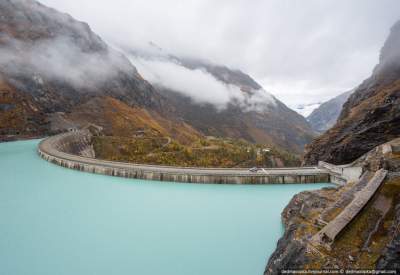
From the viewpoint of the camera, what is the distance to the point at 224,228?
1773 cm

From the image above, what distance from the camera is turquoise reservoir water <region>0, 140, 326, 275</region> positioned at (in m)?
13.1

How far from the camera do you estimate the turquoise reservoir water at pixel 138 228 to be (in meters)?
13.1

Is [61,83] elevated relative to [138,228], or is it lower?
elevated

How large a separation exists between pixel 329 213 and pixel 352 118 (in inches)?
1611

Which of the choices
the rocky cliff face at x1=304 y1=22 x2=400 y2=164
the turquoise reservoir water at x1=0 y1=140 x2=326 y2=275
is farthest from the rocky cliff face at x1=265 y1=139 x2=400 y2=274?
the rocky cliff face at x1=304 y1=22 x2=400 y2=164

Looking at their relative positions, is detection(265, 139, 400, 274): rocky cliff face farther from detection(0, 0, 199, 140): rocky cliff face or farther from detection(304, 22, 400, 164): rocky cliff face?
detection(0, 0, 199, 140): rocky cliff face

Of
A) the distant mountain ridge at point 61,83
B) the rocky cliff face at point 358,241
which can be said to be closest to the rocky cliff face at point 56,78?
the distant mountain ridge at point 61,83

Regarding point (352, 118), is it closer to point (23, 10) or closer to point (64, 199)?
point (64, 199)

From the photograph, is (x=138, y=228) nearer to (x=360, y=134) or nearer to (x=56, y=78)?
(x=360, y=134)

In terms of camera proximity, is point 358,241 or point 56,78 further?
point 56,78

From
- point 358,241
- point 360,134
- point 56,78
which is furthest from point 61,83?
point 358,241

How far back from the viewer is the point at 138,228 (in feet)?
57.5

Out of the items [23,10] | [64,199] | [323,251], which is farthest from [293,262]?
[23,10]

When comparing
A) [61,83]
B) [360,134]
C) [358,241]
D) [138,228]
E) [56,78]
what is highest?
[56,78]
